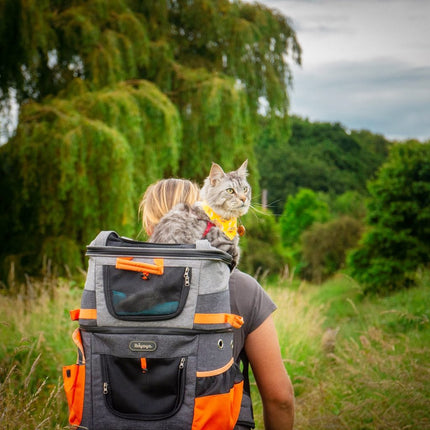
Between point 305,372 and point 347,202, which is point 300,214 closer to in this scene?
point 347,202

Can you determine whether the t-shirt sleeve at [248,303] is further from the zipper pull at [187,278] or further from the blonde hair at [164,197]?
the blonde hair at [164,197]

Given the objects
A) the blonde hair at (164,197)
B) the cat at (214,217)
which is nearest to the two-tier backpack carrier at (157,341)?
the cat at (214,217)

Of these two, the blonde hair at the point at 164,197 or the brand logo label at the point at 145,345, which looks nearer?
the brand logo label at the point at 145,345

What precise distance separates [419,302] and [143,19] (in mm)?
7328

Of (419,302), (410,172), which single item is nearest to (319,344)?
(419,302)

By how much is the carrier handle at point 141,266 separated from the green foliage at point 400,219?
38.0 ft

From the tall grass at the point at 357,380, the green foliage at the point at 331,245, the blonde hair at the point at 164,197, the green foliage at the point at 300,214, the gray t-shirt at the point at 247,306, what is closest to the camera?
the gray t-shirt at the point at 247,306

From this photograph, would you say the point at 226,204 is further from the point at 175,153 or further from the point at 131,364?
the point at 175,153

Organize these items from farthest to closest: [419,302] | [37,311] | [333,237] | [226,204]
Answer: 1. [333,237]
2. [419,302]
3. [37,311]
4. [226,204]

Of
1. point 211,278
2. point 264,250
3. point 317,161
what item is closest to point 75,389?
point 211,278

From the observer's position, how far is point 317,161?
41562 millimetres

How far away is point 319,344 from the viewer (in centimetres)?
561

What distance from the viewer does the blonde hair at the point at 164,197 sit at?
2209mm

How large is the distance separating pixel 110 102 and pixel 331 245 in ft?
62.1
